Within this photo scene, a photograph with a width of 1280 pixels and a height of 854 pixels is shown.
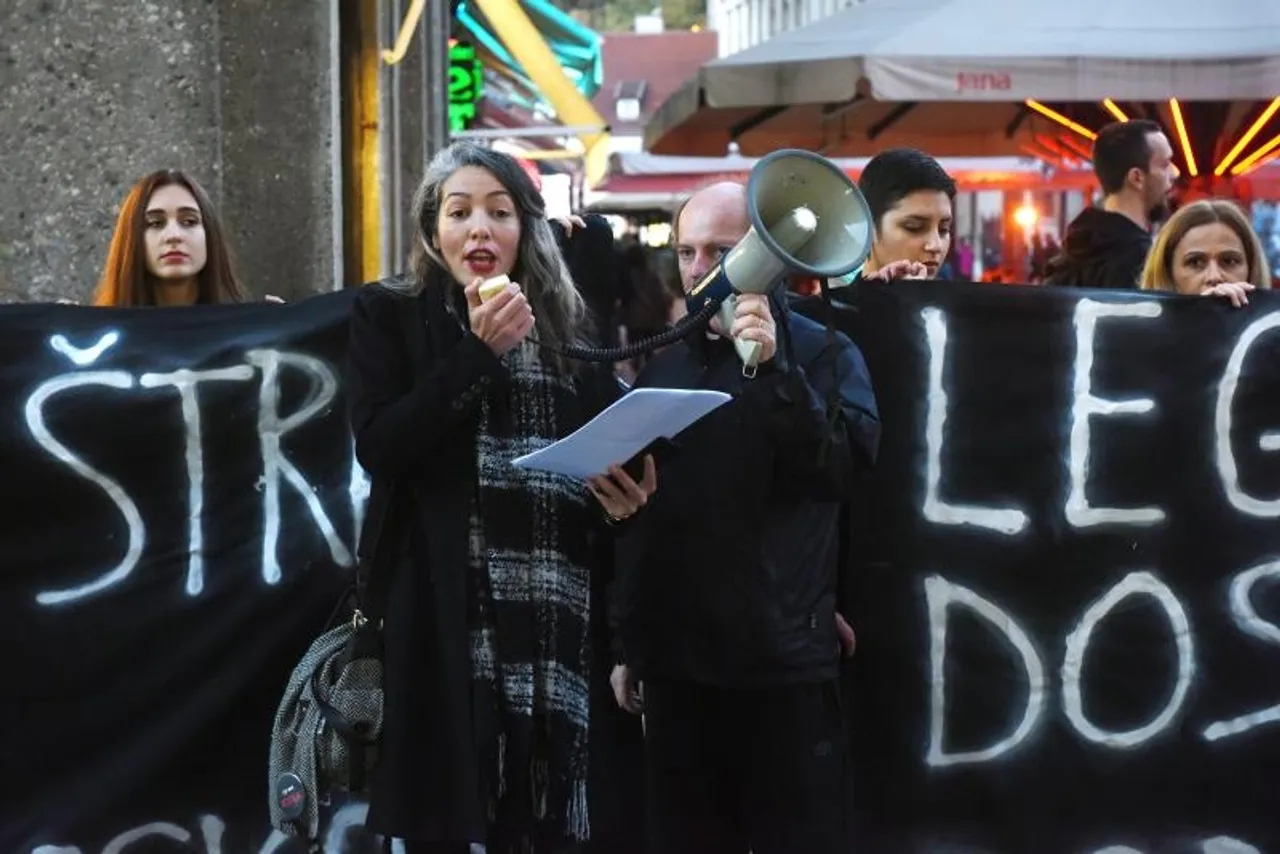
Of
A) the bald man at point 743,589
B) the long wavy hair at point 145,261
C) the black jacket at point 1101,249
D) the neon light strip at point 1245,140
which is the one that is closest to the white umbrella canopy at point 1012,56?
the neon light strip at point 1245,140

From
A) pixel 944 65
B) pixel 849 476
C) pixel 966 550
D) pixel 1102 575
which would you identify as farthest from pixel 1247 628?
pixel 944 65

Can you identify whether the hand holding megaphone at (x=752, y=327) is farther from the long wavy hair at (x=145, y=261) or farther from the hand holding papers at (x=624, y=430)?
the long wavy hair at (x=145, y=261)

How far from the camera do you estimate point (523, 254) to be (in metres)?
3.50

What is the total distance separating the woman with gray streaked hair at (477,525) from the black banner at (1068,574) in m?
0.95

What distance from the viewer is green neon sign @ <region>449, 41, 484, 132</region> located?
1633 cm

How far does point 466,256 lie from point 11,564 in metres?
1.33

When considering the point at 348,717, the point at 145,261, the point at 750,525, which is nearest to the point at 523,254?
the point at 750,525

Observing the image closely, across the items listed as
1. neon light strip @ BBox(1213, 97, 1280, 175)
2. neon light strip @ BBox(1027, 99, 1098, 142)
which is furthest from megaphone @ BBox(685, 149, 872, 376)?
neon light strip @ BBox(1027, 99, 1098, 142)

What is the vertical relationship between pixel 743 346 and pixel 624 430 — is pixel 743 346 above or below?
above

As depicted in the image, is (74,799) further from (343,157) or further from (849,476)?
(343,157)

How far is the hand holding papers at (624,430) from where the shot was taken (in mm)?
3156

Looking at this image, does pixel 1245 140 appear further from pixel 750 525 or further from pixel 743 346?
pixel 743 346

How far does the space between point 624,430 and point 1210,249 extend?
1.90 metres

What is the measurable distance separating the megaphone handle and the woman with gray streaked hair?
10.4 inches
